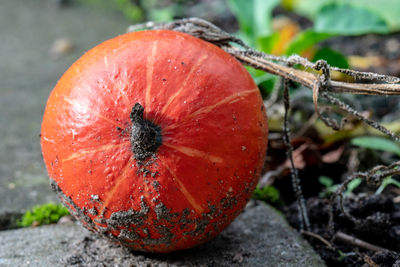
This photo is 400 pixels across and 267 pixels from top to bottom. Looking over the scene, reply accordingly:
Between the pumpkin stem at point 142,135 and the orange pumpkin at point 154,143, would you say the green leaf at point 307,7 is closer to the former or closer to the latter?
the orange pumpkin at point 154,143

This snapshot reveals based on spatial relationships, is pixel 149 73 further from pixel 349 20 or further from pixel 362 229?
pixel 349 20

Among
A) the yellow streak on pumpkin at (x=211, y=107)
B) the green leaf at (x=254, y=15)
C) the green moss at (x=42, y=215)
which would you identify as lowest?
the green moss at (x=42, y=215)

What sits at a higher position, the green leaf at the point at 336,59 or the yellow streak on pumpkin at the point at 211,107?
the green leaf at the point at 336,59

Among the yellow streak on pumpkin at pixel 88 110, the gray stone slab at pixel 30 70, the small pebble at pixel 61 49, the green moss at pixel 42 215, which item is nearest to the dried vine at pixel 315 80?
the yellow streak on pumpkin at pixel 88 110

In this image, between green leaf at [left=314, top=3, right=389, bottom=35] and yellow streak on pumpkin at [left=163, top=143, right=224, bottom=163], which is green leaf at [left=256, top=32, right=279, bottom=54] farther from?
yellow streak on pumpkin at [left=163, top=143, right=224, bottom=163]

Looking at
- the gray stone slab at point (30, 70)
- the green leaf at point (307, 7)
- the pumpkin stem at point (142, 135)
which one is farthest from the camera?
the green leaf at point (307, 7)

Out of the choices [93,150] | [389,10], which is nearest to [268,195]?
[93,150]

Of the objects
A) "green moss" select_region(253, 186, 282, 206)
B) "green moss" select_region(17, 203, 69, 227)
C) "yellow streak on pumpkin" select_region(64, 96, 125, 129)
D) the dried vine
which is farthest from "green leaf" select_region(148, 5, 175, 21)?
"yellow streak on pumpkin" select_region(64, 96, 125, 129)

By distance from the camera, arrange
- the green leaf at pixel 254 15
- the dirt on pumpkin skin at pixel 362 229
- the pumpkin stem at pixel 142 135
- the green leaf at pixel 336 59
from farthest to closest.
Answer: the green leaf at pixel 254 15
the green leaf at pixel 336 59
the dirt on pumpkin skin at pixel 362 229
the pumpkin stem at pixel 142 135
